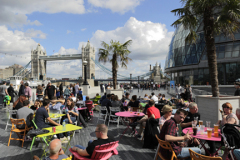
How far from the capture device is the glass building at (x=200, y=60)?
2445 cm

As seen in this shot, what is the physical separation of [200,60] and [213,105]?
2278 cm

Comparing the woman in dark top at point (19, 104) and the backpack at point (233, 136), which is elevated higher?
the woman in dark top at point (19, 104)

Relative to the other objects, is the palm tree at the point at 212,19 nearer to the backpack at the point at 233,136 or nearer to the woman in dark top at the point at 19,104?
the backpack at the point at 233,136

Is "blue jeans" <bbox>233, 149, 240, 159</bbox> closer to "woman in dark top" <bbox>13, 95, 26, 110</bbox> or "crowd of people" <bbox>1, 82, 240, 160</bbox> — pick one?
"crowd of people" <bbox>1, 82, 240, 160</bbox>

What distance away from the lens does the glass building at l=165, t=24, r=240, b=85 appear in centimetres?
2445

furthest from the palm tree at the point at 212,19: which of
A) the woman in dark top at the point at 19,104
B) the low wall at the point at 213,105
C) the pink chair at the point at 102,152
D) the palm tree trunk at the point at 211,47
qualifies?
the woman in dark top at the point at 19,104

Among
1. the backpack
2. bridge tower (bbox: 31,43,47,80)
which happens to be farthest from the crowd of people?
bridge tower (bbox: 31,43,47,80)

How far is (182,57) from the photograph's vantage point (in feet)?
101

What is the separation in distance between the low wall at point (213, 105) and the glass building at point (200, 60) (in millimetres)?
16205

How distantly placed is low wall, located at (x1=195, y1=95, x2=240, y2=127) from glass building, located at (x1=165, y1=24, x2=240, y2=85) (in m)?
16.2

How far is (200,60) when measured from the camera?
88.9 feet

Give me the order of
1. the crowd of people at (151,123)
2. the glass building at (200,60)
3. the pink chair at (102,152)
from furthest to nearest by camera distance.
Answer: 1. the glass building at (200,60)
2. the crowd of people at (151,123)
3. the pink chair at (102,152)

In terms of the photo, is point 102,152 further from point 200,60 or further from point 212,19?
point 200,60

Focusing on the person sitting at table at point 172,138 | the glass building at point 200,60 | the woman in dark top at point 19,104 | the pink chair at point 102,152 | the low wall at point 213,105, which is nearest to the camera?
the pink chair at point 102,152
